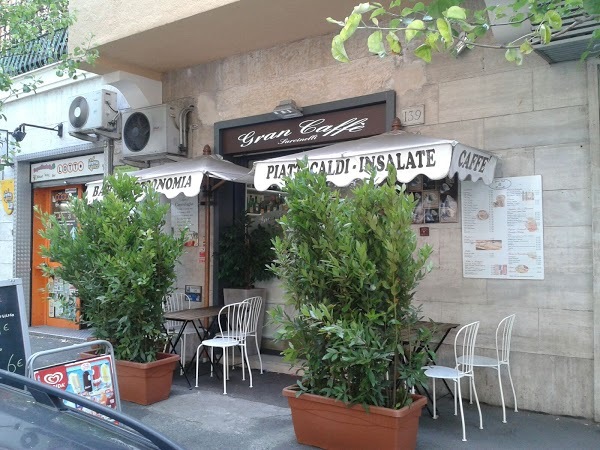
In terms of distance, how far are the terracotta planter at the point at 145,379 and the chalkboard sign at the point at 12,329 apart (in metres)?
1.88

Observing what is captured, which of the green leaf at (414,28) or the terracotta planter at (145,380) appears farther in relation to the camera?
the terracotta planter at (145,380)

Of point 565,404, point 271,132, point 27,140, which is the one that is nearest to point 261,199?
point 271,132

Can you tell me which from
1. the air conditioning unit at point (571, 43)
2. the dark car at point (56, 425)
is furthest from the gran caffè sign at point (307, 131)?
the dark car at point (56, 425)

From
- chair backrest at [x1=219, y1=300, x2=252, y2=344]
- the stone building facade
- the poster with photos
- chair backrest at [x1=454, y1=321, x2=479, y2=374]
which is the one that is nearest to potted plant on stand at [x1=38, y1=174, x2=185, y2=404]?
chair backrest at [x1=219, y1=300, x2=252, y2=344]

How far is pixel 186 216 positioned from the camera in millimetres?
8922

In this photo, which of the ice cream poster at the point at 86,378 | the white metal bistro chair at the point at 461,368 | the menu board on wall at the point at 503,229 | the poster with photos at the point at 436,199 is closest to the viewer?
the ice cream poster at the point at 86,378

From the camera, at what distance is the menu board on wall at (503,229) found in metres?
5.85

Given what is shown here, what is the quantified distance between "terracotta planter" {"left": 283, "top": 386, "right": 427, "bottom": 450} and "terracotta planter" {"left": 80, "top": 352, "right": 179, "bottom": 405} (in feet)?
6.30

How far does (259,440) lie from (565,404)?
2857mm

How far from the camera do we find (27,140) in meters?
11.7

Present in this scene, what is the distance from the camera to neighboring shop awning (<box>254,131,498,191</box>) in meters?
5.21

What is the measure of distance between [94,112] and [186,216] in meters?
2.33

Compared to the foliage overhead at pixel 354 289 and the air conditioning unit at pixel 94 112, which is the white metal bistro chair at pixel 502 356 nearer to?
the foliage overhead at pixel 354 289

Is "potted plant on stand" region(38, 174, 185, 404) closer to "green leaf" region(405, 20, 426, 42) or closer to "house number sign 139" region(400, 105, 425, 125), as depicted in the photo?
"house number sign 139" region(400, 105, 425, 125)
